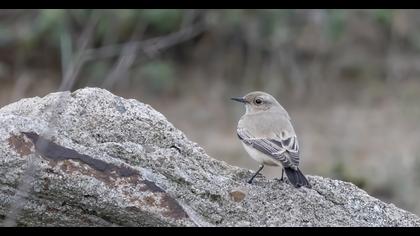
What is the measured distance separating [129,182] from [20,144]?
620 mm

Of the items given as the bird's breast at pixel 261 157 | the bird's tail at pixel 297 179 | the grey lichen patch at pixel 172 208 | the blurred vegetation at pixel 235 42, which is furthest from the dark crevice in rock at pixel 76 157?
the blurred vegetation at pixel 235 42

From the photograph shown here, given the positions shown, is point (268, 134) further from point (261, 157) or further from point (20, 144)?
point (20, 144)

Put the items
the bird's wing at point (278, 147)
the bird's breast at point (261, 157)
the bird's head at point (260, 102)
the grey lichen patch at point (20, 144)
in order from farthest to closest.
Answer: the bird's head at point (260, 102) → the bird's breast at point (261, 157) → the bird's wing at point (278, 147) → the grey lichen patch at point (20, 144)

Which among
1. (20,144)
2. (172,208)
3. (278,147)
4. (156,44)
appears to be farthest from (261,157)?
(156,44)

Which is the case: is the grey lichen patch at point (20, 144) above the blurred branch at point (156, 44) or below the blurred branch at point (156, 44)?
below

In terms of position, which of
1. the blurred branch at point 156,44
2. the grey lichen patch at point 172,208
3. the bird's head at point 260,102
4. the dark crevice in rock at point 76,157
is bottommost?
the grey lichen patch at point 172,208

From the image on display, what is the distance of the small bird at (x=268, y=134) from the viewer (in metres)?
6.54

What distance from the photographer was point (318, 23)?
45.8ft

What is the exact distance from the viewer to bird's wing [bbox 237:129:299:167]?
647cm

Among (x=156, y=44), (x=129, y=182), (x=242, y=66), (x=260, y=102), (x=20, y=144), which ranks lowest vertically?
(x=129, y=182)

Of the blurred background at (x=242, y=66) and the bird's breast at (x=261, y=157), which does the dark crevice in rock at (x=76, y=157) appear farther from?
the blurred background at (x=242, y=66)

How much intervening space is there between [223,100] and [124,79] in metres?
1.47

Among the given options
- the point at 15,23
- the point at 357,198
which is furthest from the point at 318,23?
the point at 357,198

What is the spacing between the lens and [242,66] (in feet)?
46.1
